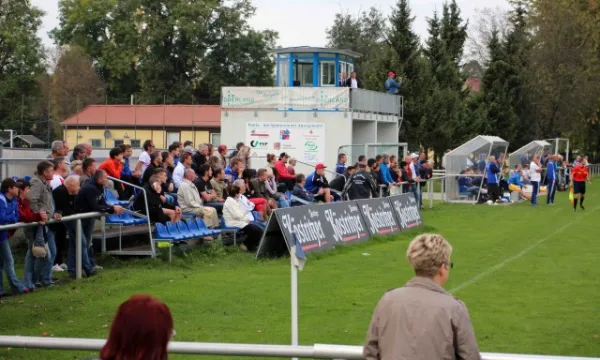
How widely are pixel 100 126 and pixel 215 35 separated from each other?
20.4 meters

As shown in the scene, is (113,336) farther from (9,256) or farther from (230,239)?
(230,239)

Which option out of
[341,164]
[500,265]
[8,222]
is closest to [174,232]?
[8,222]

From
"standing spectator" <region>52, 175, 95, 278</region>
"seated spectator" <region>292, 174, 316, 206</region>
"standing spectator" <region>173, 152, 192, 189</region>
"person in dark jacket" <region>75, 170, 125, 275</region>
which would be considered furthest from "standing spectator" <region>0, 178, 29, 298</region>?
"seated spectator" <region>292, 174, 316, 206</region>

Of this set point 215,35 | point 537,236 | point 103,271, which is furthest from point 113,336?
point 215,35

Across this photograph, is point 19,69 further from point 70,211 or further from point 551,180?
point 70,211

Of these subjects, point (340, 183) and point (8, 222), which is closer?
point (8, 222)

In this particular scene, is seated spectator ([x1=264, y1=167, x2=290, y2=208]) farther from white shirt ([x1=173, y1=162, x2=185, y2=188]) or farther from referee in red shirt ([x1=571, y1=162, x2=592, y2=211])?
referee in red shirt ([x1=571, y1=162, x2=592, y2=211])

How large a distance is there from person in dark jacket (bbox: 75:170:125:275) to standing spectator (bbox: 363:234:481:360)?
12.0 metres

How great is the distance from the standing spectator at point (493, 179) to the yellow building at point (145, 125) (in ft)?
82.3

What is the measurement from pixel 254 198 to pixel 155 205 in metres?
4.17

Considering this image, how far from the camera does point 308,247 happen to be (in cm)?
2023

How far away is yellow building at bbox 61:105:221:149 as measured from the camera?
64188 millimetres

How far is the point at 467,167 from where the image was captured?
41812 mm

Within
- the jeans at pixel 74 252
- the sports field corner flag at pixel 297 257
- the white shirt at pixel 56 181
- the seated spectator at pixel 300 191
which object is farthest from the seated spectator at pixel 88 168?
the sports field corner flag at pixel 297 257
